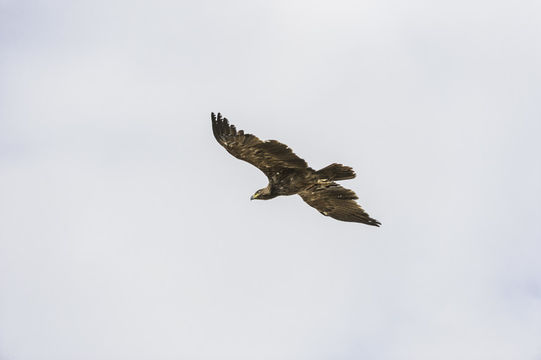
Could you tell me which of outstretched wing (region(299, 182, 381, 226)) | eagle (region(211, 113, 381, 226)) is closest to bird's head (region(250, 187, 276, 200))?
eagle (region(211, 113, 381, 226))

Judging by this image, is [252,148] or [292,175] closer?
[252,148]

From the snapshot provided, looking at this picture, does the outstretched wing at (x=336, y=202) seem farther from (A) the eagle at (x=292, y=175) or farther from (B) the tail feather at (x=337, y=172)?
(B) the tail feather at (x=337, y=172)

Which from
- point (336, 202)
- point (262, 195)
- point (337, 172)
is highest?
point (337, 172)

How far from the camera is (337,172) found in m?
25.1

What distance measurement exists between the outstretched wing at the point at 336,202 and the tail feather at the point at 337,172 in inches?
20.5

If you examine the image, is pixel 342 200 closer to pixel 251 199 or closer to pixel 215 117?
pixel 251 199

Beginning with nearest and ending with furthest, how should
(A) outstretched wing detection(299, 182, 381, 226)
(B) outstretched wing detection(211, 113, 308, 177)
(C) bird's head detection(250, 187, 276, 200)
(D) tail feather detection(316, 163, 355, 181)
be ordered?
(B) outstretched wing detection(211, 113, 308, 177) → (D) tail feather detection(316, 163, 355, 181) → (A) outstretched wing detection(299, 182, 381, 226) → (C) bird's head detection(250, 187, 276, 200)

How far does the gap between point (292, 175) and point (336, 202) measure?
1462 millimetres

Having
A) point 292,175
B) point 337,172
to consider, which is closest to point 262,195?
point 292,175

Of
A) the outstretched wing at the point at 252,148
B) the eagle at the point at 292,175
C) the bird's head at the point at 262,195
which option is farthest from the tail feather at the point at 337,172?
the bird's head at the point at 262,195

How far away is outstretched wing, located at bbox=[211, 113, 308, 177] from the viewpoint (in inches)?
965

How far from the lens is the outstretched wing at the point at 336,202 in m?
25.9

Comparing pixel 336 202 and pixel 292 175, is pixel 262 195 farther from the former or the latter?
pixel 336 202

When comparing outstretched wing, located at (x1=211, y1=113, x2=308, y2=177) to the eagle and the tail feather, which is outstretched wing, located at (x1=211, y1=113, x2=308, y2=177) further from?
the tail feather
